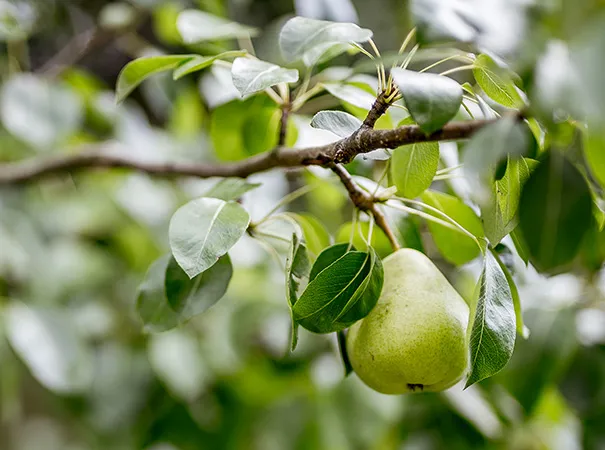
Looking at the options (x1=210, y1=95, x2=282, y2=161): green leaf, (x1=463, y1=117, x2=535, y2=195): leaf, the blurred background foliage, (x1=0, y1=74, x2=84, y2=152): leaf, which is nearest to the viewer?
(x1=463, y1=117, x2=535, y2=195): leaf

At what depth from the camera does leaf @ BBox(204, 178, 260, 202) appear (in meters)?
0.42

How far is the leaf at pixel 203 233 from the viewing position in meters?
0.35

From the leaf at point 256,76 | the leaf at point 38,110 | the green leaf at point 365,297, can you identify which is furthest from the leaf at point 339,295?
the leaf at point 38,110

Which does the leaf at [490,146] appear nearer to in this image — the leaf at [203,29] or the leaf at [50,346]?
the leaf at [203,29]

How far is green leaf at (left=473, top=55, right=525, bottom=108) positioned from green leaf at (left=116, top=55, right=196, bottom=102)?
0.19 m

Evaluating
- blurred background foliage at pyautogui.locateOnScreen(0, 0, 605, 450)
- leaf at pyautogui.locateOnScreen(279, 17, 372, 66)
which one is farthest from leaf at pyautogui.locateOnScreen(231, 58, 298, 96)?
blurred background foliage at pyautogui.locateOnScreen(0, 0, 605, 450)

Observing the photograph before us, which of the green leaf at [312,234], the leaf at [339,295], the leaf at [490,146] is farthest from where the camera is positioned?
the green leaf at [312,234]

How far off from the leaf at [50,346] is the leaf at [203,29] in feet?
1.52

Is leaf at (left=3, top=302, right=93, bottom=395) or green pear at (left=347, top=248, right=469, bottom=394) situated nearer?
green pear at (left=347, top=248, right=469, bottom=394)

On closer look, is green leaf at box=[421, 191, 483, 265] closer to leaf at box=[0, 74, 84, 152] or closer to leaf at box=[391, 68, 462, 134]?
leaf at box=[391, 68, 462, 134]

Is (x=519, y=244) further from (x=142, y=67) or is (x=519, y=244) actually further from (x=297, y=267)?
(x=142, y=67)

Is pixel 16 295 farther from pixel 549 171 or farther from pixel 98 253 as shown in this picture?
pixel 549 171

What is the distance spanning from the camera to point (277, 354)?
3.39ft

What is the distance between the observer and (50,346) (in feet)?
2.76
